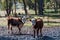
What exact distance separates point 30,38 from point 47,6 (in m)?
44.0

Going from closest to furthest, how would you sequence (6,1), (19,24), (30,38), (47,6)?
(30,38), (19,24), (6,1), (47,6)

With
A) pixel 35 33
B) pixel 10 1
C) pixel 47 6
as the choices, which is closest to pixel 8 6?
pixel 10 1

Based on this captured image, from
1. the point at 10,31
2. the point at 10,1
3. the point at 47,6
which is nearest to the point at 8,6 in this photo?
the point at 10,1

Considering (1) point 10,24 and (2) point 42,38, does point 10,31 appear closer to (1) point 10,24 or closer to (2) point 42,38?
(1) point 10,24

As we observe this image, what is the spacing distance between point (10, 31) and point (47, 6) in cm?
4153

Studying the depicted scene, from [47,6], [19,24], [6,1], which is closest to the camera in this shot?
[19,24]

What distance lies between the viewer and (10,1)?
33.4m

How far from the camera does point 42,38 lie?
41.6 feet

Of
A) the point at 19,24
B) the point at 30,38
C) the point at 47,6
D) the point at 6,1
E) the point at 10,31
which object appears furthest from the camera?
the point at 47,6

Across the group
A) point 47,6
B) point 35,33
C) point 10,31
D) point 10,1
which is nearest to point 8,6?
point 10,1

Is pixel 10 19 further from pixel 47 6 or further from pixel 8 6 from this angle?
pixel 47 6

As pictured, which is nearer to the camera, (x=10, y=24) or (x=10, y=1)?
(x=10, y=24)

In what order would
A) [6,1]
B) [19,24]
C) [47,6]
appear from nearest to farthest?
[19,24]
[6,1]
[47,6]

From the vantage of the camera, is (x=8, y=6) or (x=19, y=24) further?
(x=8, y=6)
